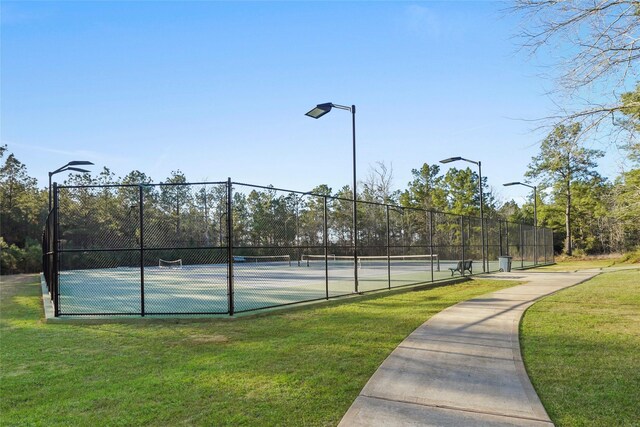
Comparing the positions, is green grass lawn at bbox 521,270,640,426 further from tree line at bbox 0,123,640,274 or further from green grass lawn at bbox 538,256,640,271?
green grass lawn at bbox 538,256,640,271

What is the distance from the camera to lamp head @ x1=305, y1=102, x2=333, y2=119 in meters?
10.8

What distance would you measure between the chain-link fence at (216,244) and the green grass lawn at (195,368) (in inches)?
55.1

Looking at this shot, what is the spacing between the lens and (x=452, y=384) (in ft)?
13.7


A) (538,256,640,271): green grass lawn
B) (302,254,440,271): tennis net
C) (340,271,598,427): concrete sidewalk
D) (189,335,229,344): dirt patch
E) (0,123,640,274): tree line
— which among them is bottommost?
(538,256,640,271): green grass lawn

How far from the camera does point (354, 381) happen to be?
428 cm

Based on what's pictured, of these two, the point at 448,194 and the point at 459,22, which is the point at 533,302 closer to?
the point at 459,22

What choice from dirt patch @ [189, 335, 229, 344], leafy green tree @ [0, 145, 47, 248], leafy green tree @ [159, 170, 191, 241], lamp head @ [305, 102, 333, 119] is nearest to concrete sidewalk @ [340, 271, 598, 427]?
dirt patch @ [189, 335, 229, 344]

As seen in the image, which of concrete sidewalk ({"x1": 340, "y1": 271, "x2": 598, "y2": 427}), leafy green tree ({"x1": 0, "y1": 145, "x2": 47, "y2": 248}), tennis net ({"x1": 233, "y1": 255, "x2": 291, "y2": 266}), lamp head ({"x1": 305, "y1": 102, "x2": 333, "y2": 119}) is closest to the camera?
concrete sidewalk ({"x1": 340, "y1": 271, "x2": 598, "y2": 427})

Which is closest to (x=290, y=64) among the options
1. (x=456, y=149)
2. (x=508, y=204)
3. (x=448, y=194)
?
(x=456, y=149)

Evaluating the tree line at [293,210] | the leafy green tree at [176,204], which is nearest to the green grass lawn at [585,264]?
the tree line at [293,210]

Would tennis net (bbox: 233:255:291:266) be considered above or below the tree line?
below

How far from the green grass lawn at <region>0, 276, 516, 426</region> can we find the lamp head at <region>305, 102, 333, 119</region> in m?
5.33

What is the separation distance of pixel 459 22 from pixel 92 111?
15989 mm

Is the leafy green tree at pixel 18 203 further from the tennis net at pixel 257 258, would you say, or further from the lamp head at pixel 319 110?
the lamp head at pixel 319 110
